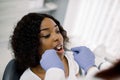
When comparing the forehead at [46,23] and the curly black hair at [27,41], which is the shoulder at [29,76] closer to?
the curly black hair at [27,41]

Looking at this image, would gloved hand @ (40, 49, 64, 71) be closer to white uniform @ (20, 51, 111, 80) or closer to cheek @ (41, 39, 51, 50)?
white uniform @ (20, 51, 111, 80)

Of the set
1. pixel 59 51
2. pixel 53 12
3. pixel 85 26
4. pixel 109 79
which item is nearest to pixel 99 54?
pixel 85 26

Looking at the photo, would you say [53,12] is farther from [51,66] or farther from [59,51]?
[51,66]

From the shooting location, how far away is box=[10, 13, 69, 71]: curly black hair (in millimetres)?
1110

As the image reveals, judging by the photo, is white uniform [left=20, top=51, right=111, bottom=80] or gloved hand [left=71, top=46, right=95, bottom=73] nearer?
white uniform [left=20, top=51, right=111, bottom=80]

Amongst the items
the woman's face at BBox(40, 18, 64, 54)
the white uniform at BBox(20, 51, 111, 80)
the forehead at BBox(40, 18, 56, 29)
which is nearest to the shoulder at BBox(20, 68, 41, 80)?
the white uniform at BBox(20, 51, 111, 80)

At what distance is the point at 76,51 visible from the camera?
1195mm

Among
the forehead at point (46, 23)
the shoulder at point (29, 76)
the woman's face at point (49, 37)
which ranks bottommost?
the shoulder at point (29, 76)

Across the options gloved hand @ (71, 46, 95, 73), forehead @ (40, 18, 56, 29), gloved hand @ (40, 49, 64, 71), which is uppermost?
forehead @ (40, 18, 56, 29)

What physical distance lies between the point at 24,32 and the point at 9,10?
38cm

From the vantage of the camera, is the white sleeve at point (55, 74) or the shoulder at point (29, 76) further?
the shoulder at point (29, 76)

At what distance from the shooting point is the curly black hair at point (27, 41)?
1.11 meters

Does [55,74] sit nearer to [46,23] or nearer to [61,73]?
[61,73]

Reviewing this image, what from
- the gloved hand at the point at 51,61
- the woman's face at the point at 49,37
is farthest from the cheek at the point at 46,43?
the gloved hand at the point at 51,61
